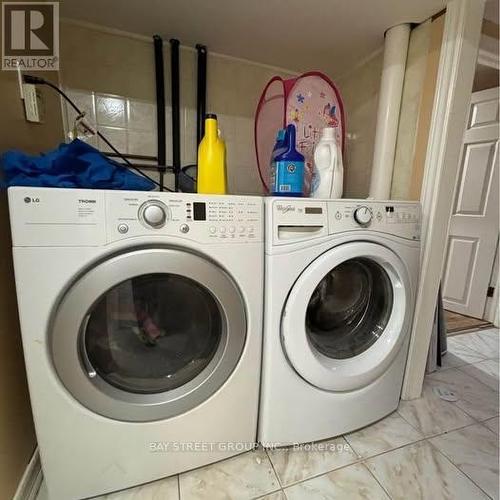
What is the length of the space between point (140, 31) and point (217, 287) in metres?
1.36

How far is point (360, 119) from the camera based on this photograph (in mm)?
1531

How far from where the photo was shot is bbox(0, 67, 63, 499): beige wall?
728 millimetres

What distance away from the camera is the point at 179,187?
4.45 feet

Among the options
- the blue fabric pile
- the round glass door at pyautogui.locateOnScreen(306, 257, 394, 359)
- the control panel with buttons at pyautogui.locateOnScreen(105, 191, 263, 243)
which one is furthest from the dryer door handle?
the round glass door at pyautogui.locateOnScreen(306, 257, 394, 359)

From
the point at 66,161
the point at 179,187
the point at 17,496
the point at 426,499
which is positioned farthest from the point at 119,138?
the point at 426,499

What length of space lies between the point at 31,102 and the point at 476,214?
112 inches

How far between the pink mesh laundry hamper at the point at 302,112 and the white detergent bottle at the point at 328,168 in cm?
10

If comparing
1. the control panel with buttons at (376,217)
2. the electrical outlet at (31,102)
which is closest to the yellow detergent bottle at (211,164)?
the control panel with buttons at (376,217)

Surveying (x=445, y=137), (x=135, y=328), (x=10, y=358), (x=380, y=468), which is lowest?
(x=380, y=468)

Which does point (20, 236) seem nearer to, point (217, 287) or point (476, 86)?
point (217, 287)

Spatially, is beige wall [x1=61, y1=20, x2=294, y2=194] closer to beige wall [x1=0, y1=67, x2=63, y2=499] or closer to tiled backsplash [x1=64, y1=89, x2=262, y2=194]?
tiled backsplash [x1=64, y1=89, x2=262, y2=194]

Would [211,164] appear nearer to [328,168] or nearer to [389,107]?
[328,168]
